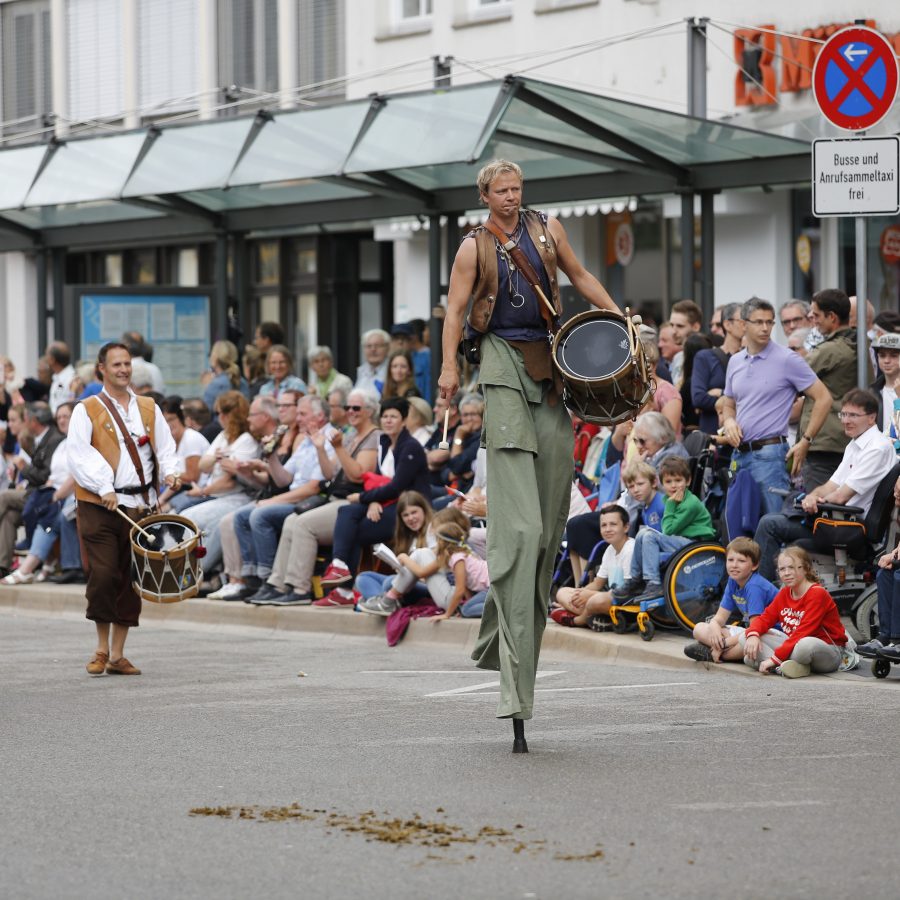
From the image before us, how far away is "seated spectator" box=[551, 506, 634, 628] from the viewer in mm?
13359

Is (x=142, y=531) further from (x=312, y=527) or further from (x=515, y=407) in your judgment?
(x=515, y=407)

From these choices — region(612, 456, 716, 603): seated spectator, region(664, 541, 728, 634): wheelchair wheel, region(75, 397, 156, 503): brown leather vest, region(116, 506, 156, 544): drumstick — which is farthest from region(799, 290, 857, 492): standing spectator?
region(75, 397, 156, 503): brown leather vest

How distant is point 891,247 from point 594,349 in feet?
46.2

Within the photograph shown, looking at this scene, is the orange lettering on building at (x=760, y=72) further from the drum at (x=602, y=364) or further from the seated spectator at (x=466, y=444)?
the drum at (x=602, y=364)

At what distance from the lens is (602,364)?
8.61m

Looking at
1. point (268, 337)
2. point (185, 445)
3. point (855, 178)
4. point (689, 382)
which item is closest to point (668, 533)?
point (689, 382)

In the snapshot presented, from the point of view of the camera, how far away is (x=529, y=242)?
8.82 metres

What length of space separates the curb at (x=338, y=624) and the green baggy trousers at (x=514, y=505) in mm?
3189

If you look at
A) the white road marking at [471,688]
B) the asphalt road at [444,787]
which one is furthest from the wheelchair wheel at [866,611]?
the white road marking at [471,688]

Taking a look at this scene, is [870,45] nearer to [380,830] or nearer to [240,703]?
[240,703]

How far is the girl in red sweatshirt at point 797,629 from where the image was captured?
11.1 m

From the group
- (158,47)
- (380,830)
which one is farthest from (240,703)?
(158,47)

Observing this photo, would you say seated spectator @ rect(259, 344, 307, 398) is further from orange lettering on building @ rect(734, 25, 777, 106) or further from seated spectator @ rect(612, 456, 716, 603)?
orange lettering on building @ rect(734, 25, 777, 106)

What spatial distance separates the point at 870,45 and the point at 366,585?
5307mm
